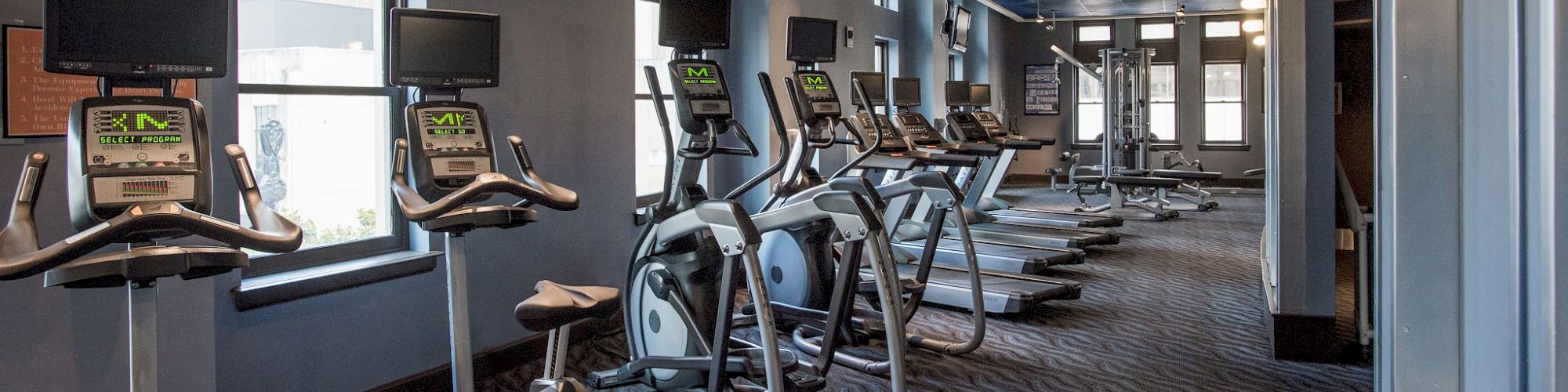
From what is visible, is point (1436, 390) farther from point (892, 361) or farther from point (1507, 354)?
point (892, 361)

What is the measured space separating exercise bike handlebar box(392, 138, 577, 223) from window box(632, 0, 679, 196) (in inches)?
114

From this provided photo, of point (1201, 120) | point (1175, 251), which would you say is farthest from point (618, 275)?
point (1201, 120)

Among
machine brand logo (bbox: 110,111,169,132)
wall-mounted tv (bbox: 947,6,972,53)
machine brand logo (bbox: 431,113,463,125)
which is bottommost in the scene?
machine brand logo (bbox: 110,111,169,132)

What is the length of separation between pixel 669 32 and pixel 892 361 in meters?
1.62

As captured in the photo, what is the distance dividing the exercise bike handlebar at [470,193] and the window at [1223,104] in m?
14.0

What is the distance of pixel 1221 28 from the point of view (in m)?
15.2

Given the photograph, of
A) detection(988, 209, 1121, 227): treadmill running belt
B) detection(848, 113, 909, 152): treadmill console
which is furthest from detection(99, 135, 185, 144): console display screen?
detection(988, 209, 1121, 227): treadmill running belt

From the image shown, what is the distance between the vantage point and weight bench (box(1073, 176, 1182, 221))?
10397 millimetres

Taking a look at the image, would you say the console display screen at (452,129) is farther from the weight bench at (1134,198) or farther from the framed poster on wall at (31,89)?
the weight bench at (1134,198)

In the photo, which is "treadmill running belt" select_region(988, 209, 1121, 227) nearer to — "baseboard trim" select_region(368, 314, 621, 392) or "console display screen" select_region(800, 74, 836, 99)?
"console display screen" select_region(800, 74, 836, 99)

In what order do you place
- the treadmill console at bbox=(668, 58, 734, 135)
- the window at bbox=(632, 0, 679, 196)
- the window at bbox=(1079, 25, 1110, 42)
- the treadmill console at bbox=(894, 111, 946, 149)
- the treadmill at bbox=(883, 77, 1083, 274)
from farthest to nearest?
the window at bbox=(1079, 25, 1110, 42)
the treadmill console at bbox=(894, 111, 946, 149)
the treadmill at bbox=(883, 77, 1083, 274)
the window at bbox=(632, 0, 679, 196)
the treadmill console at bbox=(668, 58, 734, 135)

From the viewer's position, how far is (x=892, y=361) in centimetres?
350

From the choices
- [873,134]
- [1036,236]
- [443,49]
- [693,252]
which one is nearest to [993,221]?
[1036,236]

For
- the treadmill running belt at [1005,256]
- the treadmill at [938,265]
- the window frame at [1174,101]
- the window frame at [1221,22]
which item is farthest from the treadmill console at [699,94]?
the window frame at [1221,22]
